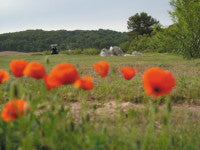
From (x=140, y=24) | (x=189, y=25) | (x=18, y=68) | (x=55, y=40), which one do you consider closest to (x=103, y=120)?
(x=18, y=68)

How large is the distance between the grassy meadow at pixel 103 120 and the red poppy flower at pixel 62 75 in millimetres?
98

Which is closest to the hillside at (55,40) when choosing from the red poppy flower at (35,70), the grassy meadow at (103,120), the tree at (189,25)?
the tree at (189,25)

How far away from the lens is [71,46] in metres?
50.7

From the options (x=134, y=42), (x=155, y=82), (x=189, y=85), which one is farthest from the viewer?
(x=134, y=42)

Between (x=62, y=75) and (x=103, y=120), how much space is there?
1.59 metres

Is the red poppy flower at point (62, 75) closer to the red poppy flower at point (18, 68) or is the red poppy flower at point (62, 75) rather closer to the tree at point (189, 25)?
the red poppy flower at point (18, 68)

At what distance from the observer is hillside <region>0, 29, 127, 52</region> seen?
163 feet

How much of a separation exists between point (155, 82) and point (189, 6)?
14.5 m

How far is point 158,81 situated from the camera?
4.39ft

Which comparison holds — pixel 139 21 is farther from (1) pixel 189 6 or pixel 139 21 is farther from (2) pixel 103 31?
(1) pixel 189 6

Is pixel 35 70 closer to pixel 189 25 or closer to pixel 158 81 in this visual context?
pixel 158 81

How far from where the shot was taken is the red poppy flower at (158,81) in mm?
1333

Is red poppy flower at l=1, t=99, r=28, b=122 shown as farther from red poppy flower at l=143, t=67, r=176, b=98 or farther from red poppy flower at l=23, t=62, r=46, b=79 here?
red poppy flower at l=143, t=67, r=176, b=98

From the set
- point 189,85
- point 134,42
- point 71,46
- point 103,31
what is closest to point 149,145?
point 189,85
